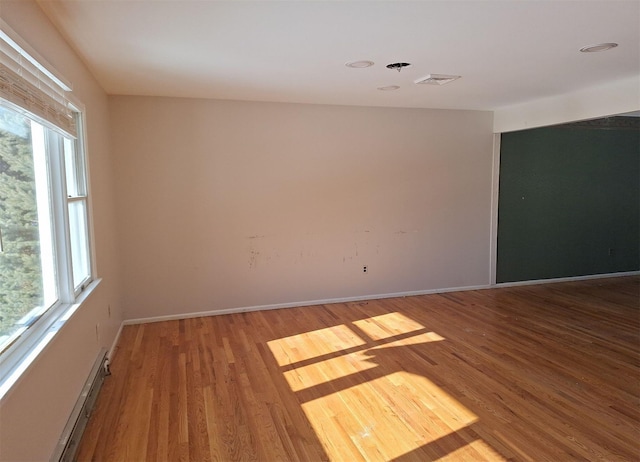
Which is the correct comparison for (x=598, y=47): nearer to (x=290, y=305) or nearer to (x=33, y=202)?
(x=33, y=202)

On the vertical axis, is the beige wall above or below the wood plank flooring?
above

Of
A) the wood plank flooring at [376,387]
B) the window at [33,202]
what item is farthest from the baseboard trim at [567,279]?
the window at [33,202]

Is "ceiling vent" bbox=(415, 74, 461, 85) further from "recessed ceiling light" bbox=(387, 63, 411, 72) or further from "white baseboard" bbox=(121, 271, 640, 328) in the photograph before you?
"white baseboard" bbox=(121, 271, 640, 328)

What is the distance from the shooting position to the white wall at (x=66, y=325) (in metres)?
1.70

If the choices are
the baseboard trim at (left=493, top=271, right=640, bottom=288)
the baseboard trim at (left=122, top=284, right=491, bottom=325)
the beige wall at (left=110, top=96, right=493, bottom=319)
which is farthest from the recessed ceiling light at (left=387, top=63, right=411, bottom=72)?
the baseboard trim at (left=493, top=271, right=640, bottom=288)

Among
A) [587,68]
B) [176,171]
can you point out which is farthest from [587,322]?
[176,171]

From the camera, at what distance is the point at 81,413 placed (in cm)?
250

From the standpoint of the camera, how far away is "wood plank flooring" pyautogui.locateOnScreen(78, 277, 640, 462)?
94.7 inches

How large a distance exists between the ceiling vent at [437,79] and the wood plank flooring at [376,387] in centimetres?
234

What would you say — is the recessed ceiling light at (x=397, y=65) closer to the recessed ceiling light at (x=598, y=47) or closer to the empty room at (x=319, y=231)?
the empty room at (x=319, y=231)

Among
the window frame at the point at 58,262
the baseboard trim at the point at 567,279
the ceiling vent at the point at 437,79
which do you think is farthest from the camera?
the baseboard trim at the point at 567,279

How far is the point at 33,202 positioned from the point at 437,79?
3.10 m

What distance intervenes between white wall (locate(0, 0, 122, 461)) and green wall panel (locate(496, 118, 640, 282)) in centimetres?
475

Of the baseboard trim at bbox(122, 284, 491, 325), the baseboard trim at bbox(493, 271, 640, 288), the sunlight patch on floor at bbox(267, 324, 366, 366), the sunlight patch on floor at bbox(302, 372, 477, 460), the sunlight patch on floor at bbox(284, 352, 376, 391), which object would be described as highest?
the baseboard trim at bbox(493, 271, 640, 288)
